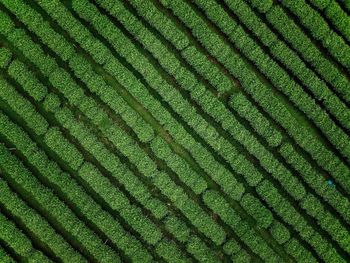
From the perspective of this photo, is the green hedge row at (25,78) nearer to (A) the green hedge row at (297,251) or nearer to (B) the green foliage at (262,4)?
(B) the green foliage at (262,4)

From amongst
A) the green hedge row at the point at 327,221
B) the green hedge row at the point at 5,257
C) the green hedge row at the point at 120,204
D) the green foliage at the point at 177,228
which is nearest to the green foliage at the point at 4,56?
the green hedge row at the point at 120,204

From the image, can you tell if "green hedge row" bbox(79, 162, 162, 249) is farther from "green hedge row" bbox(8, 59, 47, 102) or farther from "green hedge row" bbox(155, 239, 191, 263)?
"green hedge row" bbox(8, 59, 47, 102)

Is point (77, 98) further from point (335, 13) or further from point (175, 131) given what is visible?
point (335, 13)

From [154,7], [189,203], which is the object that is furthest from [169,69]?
[189,203]

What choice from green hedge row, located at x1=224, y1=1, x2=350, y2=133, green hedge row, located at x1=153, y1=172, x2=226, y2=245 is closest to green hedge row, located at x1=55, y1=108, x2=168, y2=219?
green hedge row, located at x1=153, y1=172, x2=226, y2=245

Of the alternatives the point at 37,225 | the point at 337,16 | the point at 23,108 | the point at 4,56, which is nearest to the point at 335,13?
the point at 337,16

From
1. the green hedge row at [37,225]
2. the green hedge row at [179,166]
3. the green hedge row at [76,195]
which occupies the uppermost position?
the green hedge row at [179,166]
